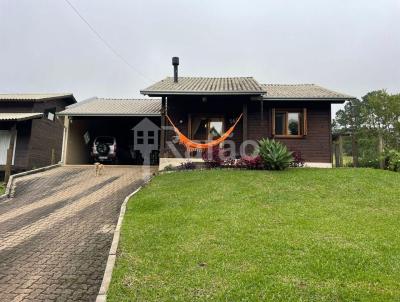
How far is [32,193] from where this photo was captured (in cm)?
1155

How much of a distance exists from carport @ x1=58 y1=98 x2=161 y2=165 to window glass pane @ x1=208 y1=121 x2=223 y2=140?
300cm

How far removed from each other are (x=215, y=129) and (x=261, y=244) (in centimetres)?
1049

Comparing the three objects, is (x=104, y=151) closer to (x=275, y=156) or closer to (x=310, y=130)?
(x=275, y=156)

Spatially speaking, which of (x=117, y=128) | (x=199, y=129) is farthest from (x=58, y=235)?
(x=117, y=128)

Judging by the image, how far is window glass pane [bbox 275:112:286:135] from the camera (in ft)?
50.1

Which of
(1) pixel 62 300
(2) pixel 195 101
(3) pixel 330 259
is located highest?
(2) pixel 195 101

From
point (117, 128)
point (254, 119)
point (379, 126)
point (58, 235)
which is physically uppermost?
point (379, 126)

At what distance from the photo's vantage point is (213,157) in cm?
1361

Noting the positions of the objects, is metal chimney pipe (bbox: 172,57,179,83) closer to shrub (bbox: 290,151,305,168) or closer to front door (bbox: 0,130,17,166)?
shrub (bbox: 290,151,305,168)

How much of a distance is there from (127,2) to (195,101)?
500 cm

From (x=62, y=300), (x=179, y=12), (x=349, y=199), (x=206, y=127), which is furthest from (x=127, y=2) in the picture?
(x=62, y=300)

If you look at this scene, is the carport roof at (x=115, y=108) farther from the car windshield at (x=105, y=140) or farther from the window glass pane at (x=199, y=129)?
the window glass pane at (x=199, y=129)

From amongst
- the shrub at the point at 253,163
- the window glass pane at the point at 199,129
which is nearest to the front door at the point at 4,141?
the window glass pane at the point at 199,129

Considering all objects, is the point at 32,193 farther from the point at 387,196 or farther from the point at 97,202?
the point at 387,196
